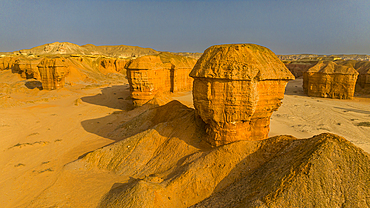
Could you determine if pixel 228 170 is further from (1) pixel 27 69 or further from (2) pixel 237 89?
(1) pixel 27 69

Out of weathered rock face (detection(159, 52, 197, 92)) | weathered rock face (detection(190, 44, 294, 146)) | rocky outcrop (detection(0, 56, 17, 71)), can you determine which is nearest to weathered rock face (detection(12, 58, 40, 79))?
rocky outcrop (detection(0, 56, 17, 71))

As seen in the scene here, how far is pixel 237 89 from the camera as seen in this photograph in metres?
5.93

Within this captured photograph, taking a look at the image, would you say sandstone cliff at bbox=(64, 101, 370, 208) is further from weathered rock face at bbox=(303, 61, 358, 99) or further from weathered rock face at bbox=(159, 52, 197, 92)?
weathered rock face at bbox=(303, 61, 358, 99)

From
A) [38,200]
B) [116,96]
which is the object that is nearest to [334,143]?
[38,200]

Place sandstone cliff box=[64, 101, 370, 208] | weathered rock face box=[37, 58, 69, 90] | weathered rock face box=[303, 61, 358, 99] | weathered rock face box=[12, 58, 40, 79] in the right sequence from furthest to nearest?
weathered rock face box=[12, 58, 40, 79] → weathered rock face box=[37, 58, 69, 90] → weathered rock face box=[303, 61, 358, 99] → sandstone cliff box=[64, 101, 370, 208]

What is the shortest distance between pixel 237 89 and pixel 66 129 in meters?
12.0

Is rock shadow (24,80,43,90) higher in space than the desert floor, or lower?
higher

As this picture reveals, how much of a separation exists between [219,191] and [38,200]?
5.70m

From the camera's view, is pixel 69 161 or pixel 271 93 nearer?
pixel 271 93

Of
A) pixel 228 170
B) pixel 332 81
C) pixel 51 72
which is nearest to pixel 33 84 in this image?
pixel 51 72

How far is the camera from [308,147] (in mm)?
4875

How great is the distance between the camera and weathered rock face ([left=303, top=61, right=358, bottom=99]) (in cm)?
2211

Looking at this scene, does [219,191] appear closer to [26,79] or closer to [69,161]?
[69,161]

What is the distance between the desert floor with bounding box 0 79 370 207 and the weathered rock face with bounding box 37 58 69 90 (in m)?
3.51
